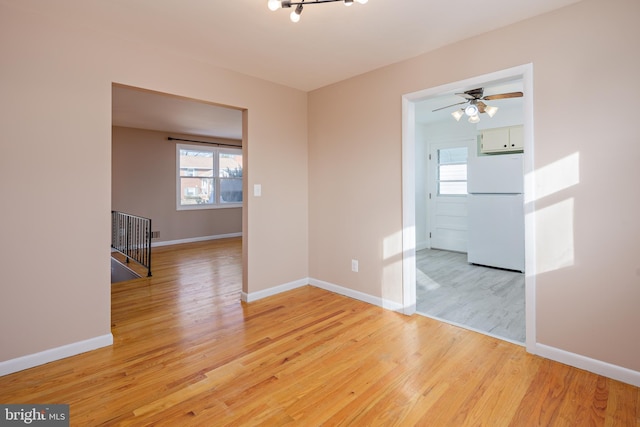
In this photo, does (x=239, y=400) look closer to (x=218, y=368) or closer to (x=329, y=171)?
(x=218, y=368)

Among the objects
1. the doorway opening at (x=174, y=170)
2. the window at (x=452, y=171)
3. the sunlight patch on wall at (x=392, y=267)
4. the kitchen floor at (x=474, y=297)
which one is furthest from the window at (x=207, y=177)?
the sunlight patch on wall at (x=392, y=267)

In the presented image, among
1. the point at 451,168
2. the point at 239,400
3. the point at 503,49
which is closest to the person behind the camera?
the point at 239,400

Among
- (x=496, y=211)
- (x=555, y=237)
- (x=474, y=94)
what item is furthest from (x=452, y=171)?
(x=555, y=237)

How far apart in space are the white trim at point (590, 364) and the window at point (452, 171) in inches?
168

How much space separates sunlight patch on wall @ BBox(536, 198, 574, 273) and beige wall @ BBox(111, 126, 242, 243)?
7.20m

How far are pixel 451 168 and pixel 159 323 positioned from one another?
5.73 metres

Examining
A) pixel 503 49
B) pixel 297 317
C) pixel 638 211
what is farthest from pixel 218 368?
pixel 503 49

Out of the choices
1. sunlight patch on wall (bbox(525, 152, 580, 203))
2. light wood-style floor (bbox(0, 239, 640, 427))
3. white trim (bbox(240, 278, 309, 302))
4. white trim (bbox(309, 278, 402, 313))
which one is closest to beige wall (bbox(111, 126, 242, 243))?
light wood-style floor (bbox(0, 239, 640, 427))

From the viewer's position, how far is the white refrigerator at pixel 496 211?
4707 millimetres

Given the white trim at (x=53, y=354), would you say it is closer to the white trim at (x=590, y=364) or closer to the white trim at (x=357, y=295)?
the white trim at (x=357, y=295)

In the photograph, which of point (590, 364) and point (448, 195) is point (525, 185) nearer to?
point (590, 364)

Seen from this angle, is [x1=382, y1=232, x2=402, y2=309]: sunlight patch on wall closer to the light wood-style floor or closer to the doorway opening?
the light wood-style floor

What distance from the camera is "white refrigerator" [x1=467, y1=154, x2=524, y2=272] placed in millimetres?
4707

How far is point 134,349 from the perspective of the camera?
2.47m
